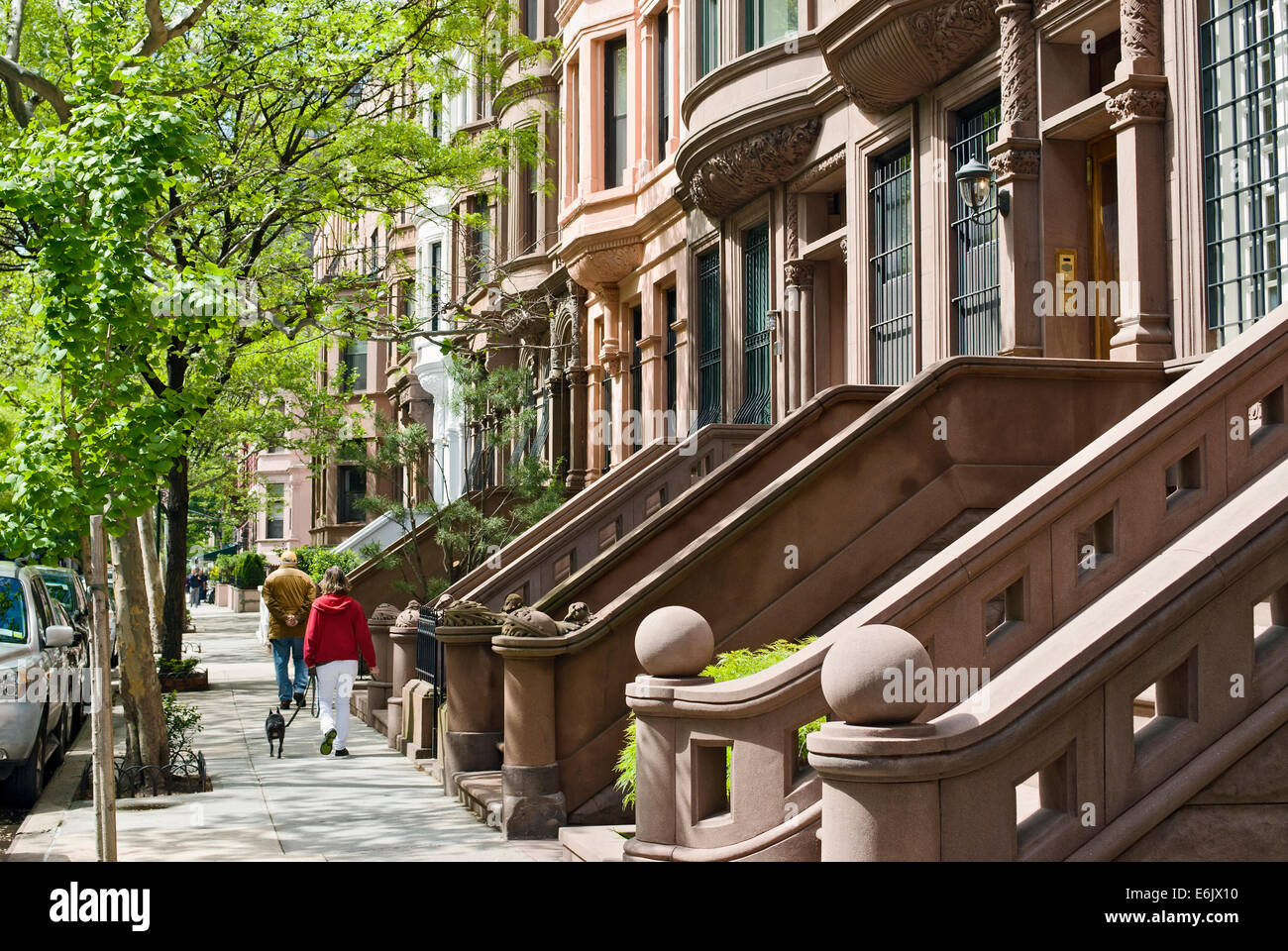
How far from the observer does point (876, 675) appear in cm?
500

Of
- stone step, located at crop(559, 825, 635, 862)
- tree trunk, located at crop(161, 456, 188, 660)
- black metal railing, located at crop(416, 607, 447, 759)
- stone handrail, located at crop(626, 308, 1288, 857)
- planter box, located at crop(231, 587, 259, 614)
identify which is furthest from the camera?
Result: planter box, located at crop(231, 587, 259, 614)

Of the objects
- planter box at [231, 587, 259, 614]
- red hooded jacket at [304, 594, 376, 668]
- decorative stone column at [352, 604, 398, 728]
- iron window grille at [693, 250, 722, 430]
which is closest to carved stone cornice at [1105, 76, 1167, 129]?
red hooded jacket at [304, 594, 376, 668]

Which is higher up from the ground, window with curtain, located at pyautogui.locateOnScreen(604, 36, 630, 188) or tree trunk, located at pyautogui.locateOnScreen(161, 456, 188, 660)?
window with curtain, located at pyautogui.locateOnScreen(604, 36, 630, 188)

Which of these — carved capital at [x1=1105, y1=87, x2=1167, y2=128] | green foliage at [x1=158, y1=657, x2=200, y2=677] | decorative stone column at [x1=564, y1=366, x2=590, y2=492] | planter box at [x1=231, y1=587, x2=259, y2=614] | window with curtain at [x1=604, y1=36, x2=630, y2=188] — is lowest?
planter box at [x1=231, y1=587, x2=259, y2=614]

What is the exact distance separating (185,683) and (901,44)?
590 inches

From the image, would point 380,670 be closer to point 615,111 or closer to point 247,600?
point 615,111

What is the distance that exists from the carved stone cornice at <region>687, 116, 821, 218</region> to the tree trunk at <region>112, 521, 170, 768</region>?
8.21 meters

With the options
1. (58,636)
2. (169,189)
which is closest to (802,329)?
(169,189)

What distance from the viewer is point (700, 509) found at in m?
10.9

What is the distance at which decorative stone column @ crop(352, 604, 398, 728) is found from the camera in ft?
56.7

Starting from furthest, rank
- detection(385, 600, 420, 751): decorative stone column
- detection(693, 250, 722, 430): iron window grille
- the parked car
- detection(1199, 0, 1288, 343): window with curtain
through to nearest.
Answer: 1. detection(693, 250, 722, 430): iron window grille
2. detection(385, 600, 420, 751): decorative stone column
3. the parked car
4. detection(1199, 0, 1288, 343): window with curtain

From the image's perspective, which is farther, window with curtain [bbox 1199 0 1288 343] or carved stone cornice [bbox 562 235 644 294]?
carved stone cornice [bbox 562 235 644 294]

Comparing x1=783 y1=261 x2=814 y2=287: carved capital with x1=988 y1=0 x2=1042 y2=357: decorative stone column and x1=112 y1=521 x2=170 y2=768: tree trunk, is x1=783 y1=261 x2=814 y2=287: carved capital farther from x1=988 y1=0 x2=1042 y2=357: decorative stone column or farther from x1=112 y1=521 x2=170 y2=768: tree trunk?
x1=112 y1=521 x2=170 y2=768: tree trunk
